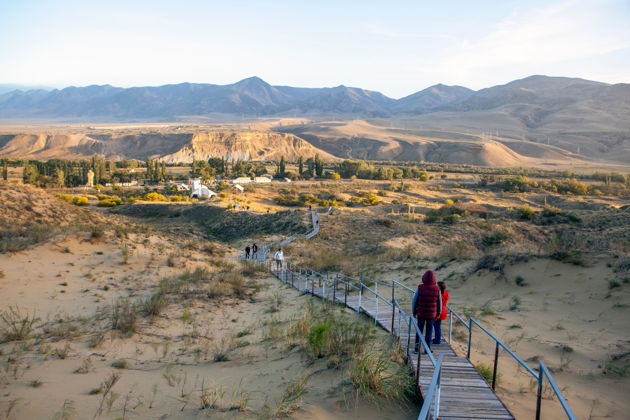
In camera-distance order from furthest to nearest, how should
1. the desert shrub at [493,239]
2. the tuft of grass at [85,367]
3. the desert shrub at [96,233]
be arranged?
the desert shrub at [493,239]
the desert shrub at [96,233]
the tuft of grass at [85,367]

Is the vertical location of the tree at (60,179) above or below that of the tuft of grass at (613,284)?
below

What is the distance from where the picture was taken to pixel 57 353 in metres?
8.04

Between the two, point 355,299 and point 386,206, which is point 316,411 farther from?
point 386,206

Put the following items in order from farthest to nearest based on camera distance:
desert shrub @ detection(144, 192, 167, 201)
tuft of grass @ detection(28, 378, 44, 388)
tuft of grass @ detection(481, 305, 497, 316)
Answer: desert shrub @ detection(144, 192, 167, 201), tuft of grass @ detection(481, 305, 497, 316), tuft of grass @ detection(28, 378, 44, 388)

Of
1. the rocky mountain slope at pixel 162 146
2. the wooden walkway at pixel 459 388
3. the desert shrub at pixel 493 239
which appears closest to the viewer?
the wooden walkway at pixel 459 388

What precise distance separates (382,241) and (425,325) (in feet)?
62.3

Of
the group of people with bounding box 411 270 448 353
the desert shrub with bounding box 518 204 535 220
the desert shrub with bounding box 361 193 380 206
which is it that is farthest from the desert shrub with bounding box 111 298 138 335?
the desert shrub with bounding box 361 193 380 206

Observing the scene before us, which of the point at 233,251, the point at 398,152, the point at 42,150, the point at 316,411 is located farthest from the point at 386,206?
the point at 42,150

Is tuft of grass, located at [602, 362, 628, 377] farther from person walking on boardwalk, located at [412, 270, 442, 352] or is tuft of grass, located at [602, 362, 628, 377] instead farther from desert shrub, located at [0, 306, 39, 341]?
desert shrub, located at [0, 306, 39, 341]

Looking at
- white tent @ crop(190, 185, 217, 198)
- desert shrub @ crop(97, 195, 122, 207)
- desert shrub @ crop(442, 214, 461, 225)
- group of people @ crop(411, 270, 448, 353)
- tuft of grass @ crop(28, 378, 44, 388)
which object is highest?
group of people @ crop(411, 270, 448, 353)

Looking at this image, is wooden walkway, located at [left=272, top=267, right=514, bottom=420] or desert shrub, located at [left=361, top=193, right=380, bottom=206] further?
desert shrub, located at [left=361, top=193, right=380, bottom=206]

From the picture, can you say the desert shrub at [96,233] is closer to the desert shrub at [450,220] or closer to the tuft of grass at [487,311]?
the tuft of grass at [487,311]

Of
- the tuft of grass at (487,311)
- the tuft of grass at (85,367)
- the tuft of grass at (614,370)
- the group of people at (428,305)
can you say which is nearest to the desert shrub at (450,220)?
the tuft of grass at (487,311)

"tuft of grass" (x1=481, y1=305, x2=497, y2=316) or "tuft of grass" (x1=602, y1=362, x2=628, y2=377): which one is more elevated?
"tuft of grass" (x1=602, y1=362, x2=628, y2=377)
